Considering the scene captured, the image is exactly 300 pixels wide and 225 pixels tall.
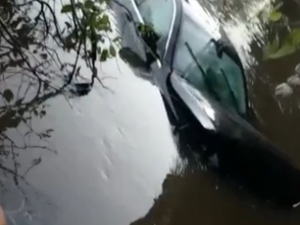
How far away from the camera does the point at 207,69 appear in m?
0.83

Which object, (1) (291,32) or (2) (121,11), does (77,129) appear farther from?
(1) (291,32)

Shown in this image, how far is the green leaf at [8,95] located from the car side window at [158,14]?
0.23 meters

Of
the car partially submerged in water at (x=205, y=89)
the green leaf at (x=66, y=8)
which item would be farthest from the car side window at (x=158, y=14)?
the green leaf at (x=66, y=8)

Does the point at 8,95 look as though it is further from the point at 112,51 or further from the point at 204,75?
the point at 204,75

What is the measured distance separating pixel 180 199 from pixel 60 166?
6.7 inches

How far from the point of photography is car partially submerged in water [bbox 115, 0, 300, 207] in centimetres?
79

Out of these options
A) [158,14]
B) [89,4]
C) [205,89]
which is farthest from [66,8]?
[205,89]

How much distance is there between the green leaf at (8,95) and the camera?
77 centimetres

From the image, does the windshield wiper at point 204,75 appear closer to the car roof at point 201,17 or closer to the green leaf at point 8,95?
the car roof at point 201,17

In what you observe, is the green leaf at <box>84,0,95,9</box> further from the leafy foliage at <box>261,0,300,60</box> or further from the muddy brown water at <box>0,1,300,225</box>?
the leafy foliage at <box>261,0,300,60</box>

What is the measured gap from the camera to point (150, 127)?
31.3 inches

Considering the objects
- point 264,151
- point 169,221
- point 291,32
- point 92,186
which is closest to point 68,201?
point 92,186

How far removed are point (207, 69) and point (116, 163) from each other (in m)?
0.20

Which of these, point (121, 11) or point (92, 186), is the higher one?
point (121, 11)
